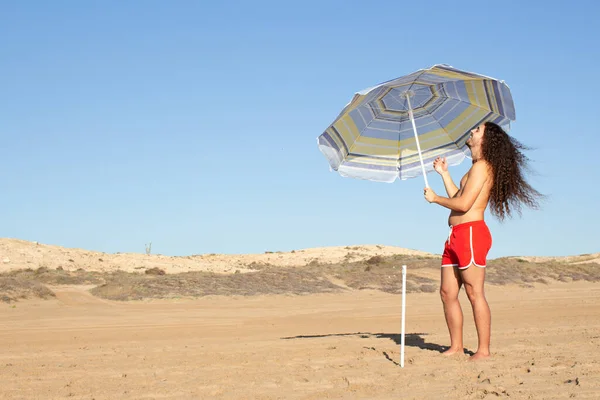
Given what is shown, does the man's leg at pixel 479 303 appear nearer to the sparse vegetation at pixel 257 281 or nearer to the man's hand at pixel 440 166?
the man's hand at pixel 440 166

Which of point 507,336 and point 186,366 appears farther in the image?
→ point 507,336

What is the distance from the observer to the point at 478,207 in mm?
6871

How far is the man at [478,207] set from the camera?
679cm

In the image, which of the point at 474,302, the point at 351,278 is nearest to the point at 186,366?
the point at 474,302

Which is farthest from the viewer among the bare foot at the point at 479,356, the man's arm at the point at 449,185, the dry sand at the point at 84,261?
the dry sand at the point at 84,261

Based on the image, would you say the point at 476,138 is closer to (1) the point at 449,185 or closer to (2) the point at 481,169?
(2) the point at 481,169

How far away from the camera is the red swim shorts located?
6785 millimetres

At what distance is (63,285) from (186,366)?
14498 millimetres

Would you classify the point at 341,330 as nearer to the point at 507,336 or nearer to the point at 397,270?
the point at 507,336

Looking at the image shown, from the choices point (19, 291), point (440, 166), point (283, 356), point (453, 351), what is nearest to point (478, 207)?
point (440, 166)

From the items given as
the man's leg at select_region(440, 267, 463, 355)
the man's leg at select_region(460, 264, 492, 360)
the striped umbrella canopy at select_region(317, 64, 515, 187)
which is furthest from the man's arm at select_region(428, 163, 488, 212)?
the striped umbrella canopy at select_region(317, 64, 515, 187)

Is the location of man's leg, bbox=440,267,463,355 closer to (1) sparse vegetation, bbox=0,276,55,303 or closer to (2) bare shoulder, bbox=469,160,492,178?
(2) bare shoulder, bbox=469,160,492,178

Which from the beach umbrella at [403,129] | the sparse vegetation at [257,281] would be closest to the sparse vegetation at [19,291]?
the sparse vegetation at [257,281]

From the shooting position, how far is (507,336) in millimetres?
9141
